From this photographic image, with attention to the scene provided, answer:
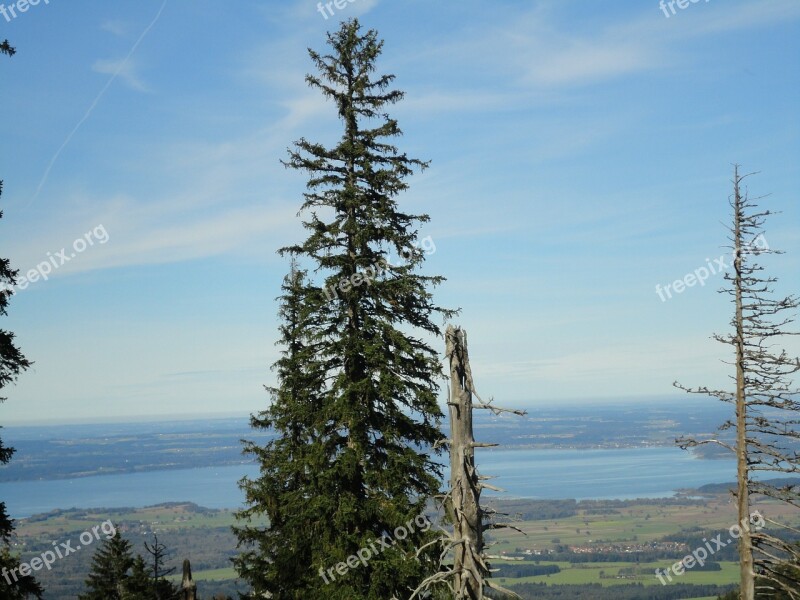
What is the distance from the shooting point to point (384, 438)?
18.9m

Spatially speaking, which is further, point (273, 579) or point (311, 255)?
point (273, 579)

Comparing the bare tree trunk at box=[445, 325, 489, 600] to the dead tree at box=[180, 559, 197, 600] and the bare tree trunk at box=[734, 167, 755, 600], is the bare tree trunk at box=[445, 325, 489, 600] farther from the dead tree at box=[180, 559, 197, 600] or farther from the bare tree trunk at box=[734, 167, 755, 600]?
the bare tree trunk at box=[734, 167, 755, 600]

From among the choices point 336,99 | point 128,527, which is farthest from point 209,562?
point 336,99

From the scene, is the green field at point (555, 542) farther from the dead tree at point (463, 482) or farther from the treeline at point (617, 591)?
the dead tree at point (463, 482)

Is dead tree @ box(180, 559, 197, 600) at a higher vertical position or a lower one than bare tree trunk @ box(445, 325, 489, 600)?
lower

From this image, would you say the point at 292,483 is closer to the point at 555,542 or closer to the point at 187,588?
the point at 187,588

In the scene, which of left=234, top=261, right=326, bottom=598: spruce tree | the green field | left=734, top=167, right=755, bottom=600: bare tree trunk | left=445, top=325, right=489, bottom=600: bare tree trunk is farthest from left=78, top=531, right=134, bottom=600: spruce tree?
the green field

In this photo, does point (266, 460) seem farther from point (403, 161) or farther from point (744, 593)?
point (744, 593)

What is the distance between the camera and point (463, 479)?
31.6 ft

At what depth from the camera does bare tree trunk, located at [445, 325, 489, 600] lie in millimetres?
9516

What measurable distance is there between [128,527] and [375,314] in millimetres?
187821

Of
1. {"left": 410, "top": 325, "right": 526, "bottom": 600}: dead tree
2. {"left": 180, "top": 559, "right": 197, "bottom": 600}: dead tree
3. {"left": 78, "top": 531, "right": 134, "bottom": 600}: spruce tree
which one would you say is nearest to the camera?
{"left": 410, "top": 325, "right": 526, "bottom": 600}: dead tree

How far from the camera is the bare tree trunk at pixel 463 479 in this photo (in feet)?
31.2

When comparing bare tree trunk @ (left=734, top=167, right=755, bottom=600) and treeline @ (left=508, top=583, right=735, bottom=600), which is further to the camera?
treeline @ (left=508, top=583, right=735, bottom=600)
